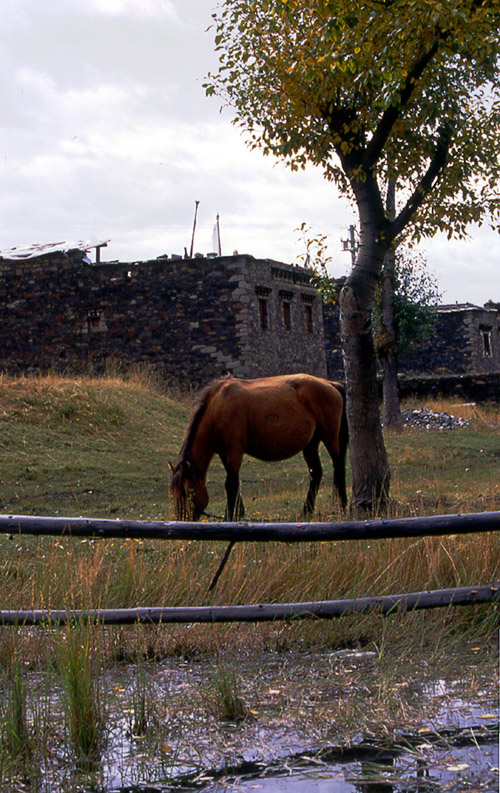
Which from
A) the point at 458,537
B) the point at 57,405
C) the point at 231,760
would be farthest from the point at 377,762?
the point at 57,405

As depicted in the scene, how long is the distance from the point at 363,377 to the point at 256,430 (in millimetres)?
1547

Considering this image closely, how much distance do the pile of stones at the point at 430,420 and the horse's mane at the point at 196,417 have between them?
1433 centimetres

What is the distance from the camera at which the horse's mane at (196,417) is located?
10703 mm

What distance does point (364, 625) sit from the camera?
5953mm

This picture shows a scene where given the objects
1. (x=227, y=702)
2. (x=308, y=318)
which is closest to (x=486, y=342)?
(x=308, y=318)

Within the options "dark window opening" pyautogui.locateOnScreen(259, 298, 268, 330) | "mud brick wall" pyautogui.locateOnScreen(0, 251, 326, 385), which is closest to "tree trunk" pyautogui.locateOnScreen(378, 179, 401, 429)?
"mud brick wall" pyautogui.locateOnScreen(0, 251, 326, 385)

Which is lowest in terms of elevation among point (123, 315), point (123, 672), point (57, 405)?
point (123, 672)

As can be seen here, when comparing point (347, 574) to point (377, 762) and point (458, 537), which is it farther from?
point (377, 762)

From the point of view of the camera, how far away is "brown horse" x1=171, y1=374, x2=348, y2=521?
10.5 m

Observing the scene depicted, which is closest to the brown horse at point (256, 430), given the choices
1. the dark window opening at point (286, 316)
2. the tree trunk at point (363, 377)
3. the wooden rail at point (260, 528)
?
the tree trunk at point (363, 377)

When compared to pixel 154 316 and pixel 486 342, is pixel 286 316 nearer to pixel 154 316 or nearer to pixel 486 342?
pixel 154 316

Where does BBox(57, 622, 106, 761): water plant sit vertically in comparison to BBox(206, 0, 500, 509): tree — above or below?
below

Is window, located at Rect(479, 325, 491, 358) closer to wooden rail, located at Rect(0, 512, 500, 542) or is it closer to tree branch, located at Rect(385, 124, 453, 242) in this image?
tree branch, located at Rect(385, 124, 453, 242)

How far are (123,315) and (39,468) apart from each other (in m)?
14.3
